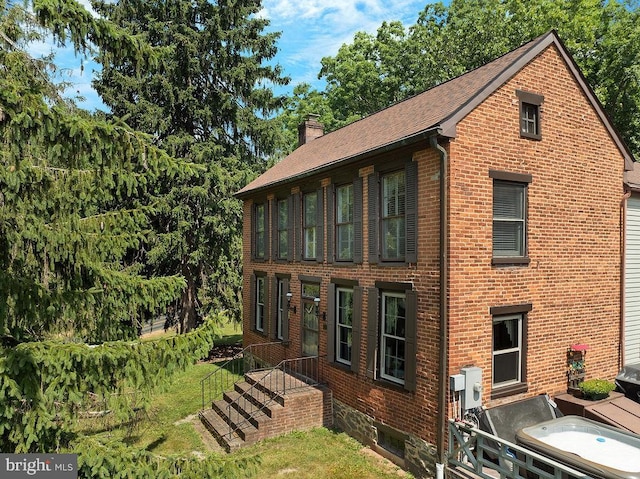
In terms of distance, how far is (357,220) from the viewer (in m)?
10.4

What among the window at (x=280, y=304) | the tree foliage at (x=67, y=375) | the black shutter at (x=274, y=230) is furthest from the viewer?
the black shutter at (x=274, y=230)

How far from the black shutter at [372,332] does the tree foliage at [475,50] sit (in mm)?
17695

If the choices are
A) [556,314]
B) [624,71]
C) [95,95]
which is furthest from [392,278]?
[624,71]

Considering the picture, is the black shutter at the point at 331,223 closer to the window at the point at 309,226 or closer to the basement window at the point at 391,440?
the window at the point at 309,226

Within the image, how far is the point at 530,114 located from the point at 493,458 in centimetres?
697

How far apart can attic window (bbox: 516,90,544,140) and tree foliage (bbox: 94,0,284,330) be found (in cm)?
1276

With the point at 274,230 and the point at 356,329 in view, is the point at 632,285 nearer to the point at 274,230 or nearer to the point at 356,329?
the point at 356,329

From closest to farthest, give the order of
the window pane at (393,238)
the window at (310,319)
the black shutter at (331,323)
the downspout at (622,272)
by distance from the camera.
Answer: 1. the window pane at (393,238)
2. the downspout at (622,272)
3. the black shutter at (331,323)
4. the window at (310,319)

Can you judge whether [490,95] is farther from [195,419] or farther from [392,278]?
[195,419]

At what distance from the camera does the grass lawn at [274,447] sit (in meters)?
8.75

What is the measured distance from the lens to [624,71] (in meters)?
19.7

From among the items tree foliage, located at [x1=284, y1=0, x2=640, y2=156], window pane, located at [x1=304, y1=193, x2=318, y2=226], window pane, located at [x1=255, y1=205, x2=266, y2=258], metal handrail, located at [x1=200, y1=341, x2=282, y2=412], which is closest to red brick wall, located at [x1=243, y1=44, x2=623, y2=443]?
window pane, located at [x1=304, y1=193, x2=318, y2=226]

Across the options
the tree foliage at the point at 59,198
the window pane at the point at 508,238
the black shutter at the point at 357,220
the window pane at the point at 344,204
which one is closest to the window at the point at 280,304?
the window pane at the point at 344,204

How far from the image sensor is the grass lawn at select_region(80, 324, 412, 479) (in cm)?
875
